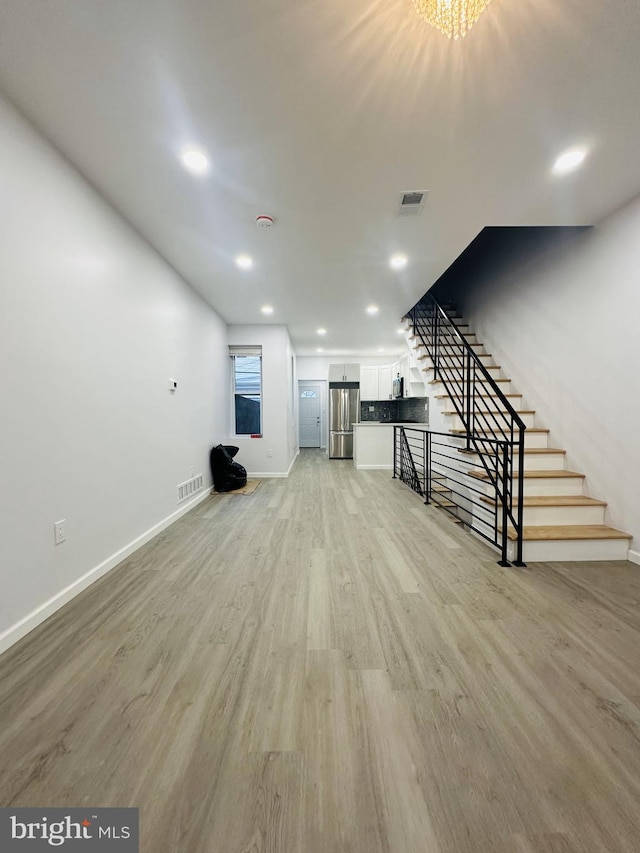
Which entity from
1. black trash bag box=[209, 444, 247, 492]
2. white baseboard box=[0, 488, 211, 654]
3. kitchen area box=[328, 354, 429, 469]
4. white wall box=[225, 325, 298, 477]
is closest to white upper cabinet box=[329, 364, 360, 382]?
kitchen area box=[328, 354, 429, 469]

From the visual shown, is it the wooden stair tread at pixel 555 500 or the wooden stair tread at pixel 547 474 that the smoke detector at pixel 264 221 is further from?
the wooden stair tread at pixel 555 500

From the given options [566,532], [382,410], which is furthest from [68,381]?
[382,410]

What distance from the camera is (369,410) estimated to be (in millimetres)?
8273

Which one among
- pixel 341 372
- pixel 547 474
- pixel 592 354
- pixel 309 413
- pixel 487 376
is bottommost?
pixel 547 474

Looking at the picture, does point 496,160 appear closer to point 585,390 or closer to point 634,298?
point 634,298

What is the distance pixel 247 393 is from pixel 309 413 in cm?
443

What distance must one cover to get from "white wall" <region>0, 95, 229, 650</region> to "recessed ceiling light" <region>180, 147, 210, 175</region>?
722 mm

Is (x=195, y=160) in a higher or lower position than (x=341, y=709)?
higher

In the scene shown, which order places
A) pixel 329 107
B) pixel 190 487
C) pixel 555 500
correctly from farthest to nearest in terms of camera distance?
1. pixel 190 487
2. pixel 555 500
3. pixel 329 107

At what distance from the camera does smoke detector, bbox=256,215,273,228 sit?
8.87ft

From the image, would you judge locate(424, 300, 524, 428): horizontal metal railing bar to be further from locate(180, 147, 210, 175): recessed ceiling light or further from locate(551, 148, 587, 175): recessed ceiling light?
locate(180, 147, 210, 175): recessed ceiling light

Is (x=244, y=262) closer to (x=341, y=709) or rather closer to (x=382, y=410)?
(x=341, y=709)

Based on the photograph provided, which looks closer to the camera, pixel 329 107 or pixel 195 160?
pixel 329 107

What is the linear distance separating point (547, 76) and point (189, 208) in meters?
2.32
